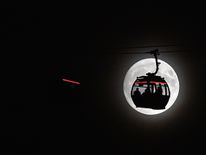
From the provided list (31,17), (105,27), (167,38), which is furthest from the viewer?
(31,17)

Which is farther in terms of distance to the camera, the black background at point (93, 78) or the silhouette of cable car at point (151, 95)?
the black background at point (93, 78)

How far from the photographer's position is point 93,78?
132 inches

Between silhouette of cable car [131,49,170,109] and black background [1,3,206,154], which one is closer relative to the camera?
silhouette of cable car [131,49,170,109]

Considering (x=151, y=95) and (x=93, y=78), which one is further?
(x=93, y=78)

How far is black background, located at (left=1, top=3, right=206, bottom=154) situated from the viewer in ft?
10.1

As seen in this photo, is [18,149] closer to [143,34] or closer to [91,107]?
[91,107]

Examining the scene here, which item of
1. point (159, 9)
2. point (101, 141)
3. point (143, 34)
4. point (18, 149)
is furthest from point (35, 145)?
point (159, 9)

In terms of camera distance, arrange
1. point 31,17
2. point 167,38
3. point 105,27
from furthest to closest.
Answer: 1. point 31,17
2. point 105,27
3. point 167,38

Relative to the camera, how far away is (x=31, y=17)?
368cm

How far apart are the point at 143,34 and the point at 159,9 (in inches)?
13.2

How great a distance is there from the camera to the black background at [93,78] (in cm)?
308

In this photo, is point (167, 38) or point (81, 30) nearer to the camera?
point (167, 38)

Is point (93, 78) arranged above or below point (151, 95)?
above

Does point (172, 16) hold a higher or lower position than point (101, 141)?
higher
